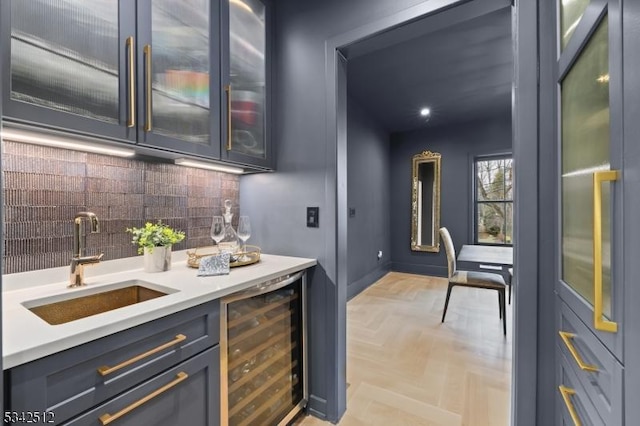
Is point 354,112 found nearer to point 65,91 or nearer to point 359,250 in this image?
point 359,250

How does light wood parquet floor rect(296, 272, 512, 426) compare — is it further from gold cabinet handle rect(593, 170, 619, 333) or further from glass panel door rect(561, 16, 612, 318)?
gold cabinet handle rect(593, 170, 619, 333)

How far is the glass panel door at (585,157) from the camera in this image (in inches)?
27.7

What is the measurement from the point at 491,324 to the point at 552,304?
6.93 ft

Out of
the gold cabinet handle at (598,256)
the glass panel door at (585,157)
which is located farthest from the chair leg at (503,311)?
the gold cabinet handle at (598,256)

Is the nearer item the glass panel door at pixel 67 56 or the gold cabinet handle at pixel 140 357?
the gold cabinet handle at pixel 140 357

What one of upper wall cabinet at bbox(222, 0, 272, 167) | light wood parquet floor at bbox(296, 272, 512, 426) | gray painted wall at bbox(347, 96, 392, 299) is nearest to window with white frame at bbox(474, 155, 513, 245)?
light wood parquet floor at bbox(296, 272, 512, 426)

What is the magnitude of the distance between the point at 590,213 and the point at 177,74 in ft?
5.60

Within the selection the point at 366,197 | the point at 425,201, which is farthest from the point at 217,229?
the point at 425,201

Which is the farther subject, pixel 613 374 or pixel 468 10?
pixel 468 10

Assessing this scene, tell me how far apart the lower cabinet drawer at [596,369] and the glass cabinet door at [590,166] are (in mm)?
44

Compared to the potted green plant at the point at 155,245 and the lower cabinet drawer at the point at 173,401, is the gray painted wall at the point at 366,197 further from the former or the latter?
the lower cabinet drawer at the point at 173,401

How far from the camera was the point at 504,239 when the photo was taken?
4586 mm

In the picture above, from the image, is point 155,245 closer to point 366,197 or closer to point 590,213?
point 590,213

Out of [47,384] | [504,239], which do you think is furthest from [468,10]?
[504,239]
